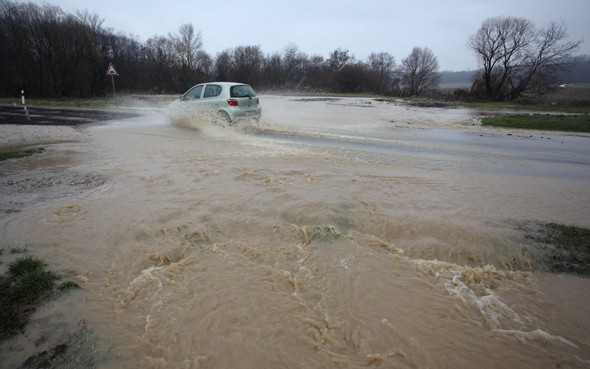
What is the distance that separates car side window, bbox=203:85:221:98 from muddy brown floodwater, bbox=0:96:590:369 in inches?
181

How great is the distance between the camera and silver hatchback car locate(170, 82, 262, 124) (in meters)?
10.7

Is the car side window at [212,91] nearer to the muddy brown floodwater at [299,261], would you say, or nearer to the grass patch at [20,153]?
the muddy brown floodwater at [299,261]

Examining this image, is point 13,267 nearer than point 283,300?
No

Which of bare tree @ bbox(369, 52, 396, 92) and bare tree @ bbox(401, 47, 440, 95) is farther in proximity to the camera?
bare tree @ bbox(369, 52, 396, 92)

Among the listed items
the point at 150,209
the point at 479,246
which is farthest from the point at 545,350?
the point at 150,209

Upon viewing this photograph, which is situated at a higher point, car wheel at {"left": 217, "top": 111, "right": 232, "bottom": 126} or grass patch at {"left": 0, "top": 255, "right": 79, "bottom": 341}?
car wheel at {"left": 217, "top": 111, "right": 232, "bottom": 126}

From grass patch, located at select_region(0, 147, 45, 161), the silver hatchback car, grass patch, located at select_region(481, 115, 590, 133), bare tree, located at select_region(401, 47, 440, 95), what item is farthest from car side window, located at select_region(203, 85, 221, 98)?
bare tree, located at select_region(401, 47, 440, 95)

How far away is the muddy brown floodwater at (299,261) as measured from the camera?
2.36 m

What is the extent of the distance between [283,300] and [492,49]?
4277 cm

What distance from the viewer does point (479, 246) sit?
377 cm

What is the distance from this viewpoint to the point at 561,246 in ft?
12.3

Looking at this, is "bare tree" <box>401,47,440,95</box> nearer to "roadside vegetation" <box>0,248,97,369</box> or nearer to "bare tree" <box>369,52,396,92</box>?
"bare tree" <box>369,52,396,92</box>

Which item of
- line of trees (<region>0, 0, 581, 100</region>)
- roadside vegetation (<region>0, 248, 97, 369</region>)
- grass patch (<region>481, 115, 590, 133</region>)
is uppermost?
line of trees (<region>0, 0, 581, 100</region>)

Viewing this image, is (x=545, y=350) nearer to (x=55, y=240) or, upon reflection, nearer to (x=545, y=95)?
(x=55, y=240)
